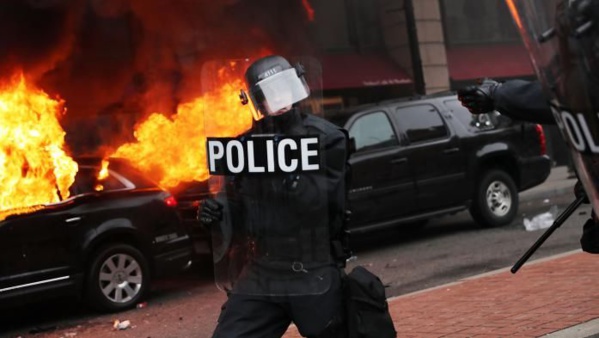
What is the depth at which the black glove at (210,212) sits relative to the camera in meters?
3.19

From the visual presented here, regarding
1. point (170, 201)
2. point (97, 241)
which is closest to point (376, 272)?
point (170, 201)

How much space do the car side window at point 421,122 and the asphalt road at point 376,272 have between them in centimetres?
137

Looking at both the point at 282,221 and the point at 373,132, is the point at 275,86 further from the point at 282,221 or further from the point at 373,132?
the point at 373,132

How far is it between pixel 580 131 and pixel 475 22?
16.0 meters

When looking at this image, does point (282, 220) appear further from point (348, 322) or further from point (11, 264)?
point (11, 264)

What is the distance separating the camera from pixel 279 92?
10.3ft

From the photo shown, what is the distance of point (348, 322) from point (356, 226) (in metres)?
6.09

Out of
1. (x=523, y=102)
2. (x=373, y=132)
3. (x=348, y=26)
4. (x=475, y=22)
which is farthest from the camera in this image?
(x=475, y=22)

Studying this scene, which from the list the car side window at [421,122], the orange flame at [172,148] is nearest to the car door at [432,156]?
the car side window at [421,122]

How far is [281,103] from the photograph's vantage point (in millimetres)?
3154

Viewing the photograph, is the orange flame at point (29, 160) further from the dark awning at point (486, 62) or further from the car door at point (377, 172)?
the dark awning at point (486, 62)

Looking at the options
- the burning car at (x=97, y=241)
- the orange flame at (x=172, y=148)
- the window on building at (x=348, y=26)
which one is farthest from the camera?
the window on building at (x=348, y=26)

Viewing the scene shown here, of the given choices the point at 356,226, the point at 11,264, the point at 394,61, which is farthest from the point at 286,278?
the point at 394,61

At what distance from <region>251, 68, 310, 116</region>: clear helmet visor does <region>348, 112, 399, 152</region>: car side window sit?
617 centimetres
